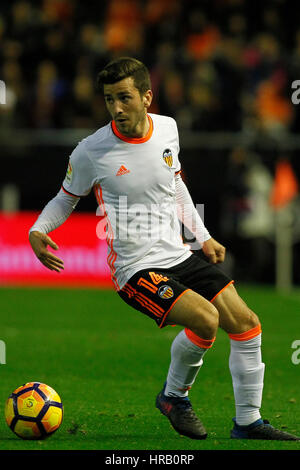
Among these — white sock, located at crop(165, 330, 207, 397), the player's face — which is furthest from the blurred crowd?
white sock, located at crop(165, 330, 207, 397)

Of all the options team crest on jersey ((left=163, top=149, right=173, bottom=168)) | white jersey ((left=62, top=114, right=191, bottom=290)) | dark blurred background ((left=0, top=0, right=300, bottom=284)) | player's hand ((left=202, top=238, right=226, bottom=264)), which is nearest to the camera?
white jersey ((left=62, top=114, right=191, bottom=290))

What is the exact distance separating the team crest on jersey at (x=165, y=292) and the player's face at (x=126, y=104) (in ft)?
3.18

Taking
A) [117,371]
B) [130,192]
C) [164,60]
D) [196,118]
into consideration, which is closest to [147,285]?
[130,192]

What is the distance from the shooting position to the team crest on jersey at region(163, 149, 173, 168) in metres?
5.85

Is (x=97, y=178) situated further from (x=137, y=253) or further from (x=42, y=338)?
(x=42, y=338)

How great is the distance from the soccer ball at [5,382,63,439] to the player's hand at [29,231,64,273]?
0.79 metres

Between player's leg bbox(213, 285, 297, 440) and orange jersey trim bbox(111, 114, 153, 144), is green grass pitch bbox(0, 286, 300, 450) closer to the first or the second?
player's leg bbox(213, 285, 297, 440)

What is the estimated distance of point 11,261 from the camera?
51.9ft

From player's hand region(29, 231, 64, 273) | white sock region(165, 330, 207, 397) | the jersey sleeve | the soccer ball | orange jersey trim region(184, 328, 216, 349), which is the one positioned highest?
the jersey sleeve

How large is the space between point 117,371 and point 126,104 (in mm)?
3436

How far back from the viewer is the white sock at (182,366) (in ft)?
19.0

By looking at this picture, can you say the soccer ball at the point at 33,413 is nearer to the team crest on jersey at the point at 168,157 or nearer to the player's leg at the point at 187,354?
the player's leg at the point at 187,354

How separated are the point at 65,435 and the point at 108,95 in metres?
2.04

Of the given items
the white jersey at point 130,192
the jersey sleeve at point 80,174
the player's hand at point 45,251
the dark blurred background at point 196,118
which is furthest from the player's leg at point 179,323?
the dark blurred background at point 196,118
